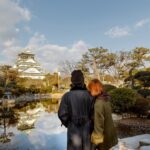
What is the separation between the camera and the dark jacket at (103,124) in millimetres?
2910

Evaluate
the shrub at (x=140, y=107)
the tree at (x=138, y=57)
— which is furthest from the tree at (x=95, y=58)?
the shrub at (x=140, y=107)

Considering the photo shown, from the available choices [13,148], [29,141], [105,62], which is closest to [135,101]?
[29,141]

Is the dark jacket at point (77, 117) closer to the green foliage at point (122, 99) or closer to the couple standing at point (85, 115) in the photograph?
the couple standing at point (85, 115)

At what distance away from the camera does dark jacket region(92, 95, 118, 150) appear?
291 cm

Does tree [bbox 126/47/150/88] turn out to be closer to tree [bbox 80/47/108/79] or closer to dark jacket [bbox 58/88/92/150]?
tree [bbox 80/47/108/79]

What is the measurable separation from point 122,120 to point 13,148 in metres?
5.28

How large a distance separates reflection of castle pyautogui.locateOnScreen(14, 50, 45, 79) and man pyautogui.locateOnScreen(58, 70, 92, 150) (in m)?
50.6

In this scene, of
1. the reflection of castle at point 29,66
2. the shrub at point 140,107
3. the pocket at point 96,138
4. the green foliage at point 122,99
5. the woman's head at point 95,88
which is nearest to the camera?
the pocket at point 96,138

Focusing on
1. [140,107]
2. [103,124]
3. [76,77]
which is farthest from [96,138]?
[140,107]

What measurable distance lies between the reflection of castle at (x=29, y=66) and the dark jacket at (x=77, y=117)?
50.6 metres

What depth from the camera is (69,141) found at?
120 inches

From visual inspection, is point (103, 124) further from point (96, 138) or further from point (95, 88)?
point (95, 88)

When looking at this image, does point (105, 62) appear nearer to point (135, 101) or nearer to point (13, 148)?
point (135, 101)

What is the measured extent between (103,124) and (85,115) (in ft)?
0.77
